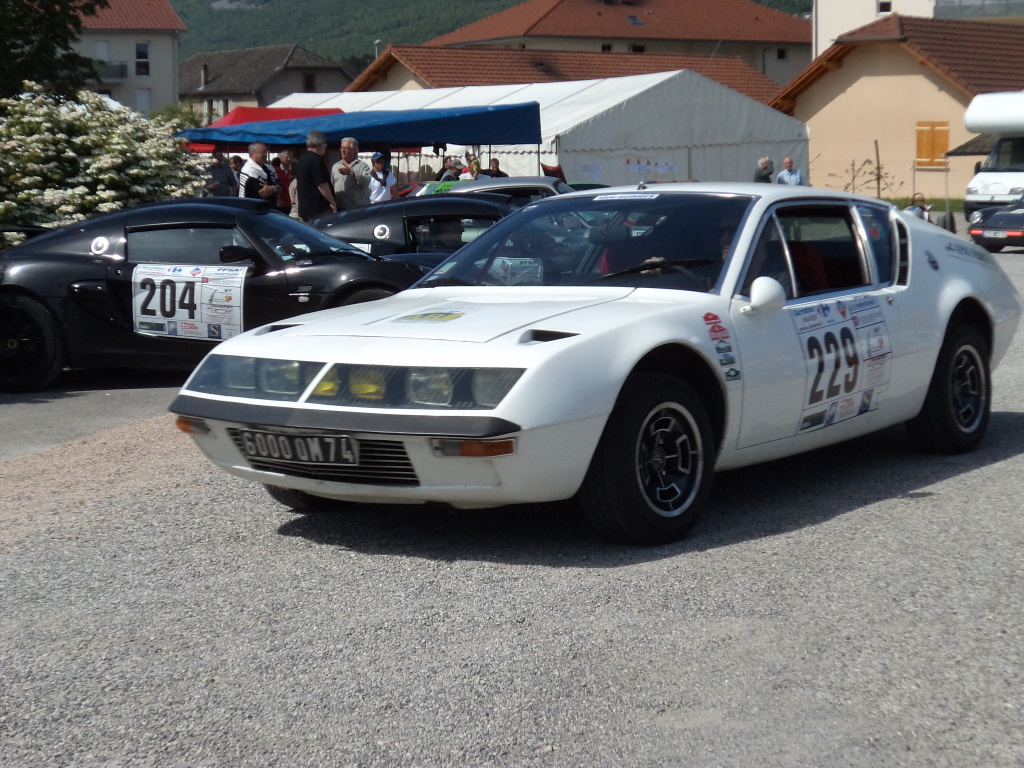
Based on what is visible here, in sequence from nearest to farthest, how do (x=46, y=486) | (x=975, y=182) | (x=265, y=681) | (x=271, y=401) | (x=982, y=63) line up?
(x=265, y=681) → (x=271, y=401) → (x=46, y=486) → (x=975, y=182) → (x=982, y=63)

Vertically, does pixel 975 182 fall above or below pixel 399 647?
above

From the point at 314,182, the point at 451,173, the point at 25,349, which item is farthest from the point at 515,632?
the point at 451,173

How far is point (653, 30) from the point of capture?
83.8 metres

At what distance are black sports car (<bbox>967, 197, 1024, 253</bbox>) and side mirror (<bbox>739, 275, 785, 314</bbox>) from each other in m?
17.5

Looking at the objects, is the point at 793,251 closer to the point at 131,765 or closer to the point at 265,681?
the point at 265,681

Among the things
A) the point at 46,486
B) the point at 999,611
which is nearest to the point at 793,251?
the point at 999,611

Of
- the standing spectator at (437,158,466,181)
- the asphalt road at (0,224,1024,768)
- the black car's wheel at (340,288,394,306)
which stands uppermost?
the standing spectator at (437,158,466,181)

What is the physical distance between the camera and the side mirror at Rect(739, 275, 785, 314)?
527 centimetres

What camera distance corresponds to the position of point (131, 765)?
3213 millimetres

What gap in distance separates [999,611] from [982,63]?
4529cm

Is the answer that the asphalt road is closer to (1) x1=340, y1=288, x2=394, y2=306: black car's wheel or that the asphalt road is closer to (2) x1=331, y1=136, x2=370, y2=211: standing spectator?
(1) x1=340, y1=288, x2=394, y2=306: black car's wheel

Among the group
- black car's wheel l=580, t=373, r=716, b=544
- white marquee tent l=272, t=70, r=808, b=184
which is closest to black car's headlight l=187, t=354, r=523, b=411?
black car's wheel l=580, t=373, r=716, b=544

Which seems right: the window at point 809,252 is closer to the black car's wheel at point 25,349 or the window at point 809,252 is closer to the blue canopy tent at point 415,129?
the black car's wheel at point 25,349

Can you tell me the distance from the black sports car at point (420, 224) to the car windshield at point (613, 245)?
5.62 meters
